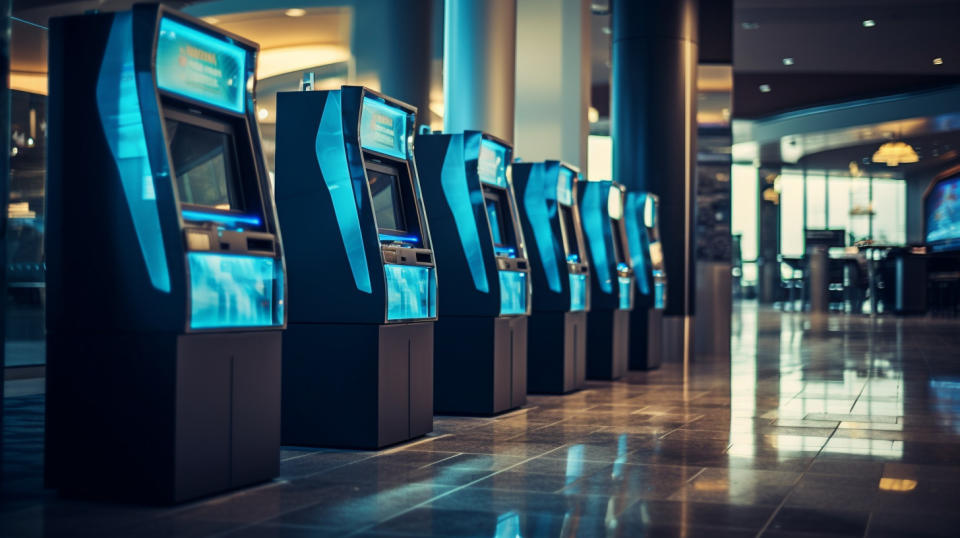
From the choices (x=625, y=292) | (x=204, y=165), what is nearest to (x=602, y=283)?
(x=625, y=292)

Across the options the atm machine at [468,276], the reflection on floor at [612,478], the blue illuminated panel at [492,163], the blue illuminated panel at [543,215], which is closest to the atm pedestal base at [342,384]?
the reflection on floor at [612,478]

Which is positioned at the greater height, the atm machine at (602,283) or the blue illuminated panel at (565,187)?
the blue illuminated panel at (565,187)

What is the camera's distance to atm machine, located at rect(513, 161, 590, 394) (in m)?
7.58

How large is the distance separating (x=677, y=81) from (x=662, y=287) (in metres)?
2.55

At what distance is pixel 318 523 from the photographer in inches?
129

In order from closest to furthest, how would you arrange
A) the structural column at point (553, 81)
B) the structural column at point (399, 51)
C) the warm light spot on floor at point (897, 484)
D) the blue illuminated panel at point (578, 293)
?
the warm light spot on floor at point (897, 484), the blue illuminated panel at point (578, 293), the structural column at point (399, 51), the structural column at point (553, 81)

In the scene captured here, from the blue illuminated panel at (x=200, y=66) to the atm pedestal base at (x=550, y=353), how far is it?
163 inches

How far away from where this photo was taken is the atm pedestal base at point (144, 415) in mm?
3512

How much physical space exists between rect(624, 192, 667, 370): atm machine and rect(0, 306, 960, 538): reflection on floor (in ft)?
8.03

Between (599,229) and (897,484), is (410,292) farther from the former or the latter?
(599,229)

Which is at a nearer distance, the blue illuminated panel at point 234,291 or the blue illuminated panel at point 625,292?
the blue illuminated panel at point 234,291

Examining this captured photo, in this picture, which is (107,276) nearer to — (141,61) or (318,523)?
(141,61)

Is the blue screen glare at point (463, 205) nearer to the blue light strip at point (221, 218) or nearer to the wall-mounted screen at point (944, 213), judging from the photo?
the blue light strip at point (221, 218)

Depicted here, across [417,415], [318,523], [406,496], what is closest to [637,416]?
[417,415]
